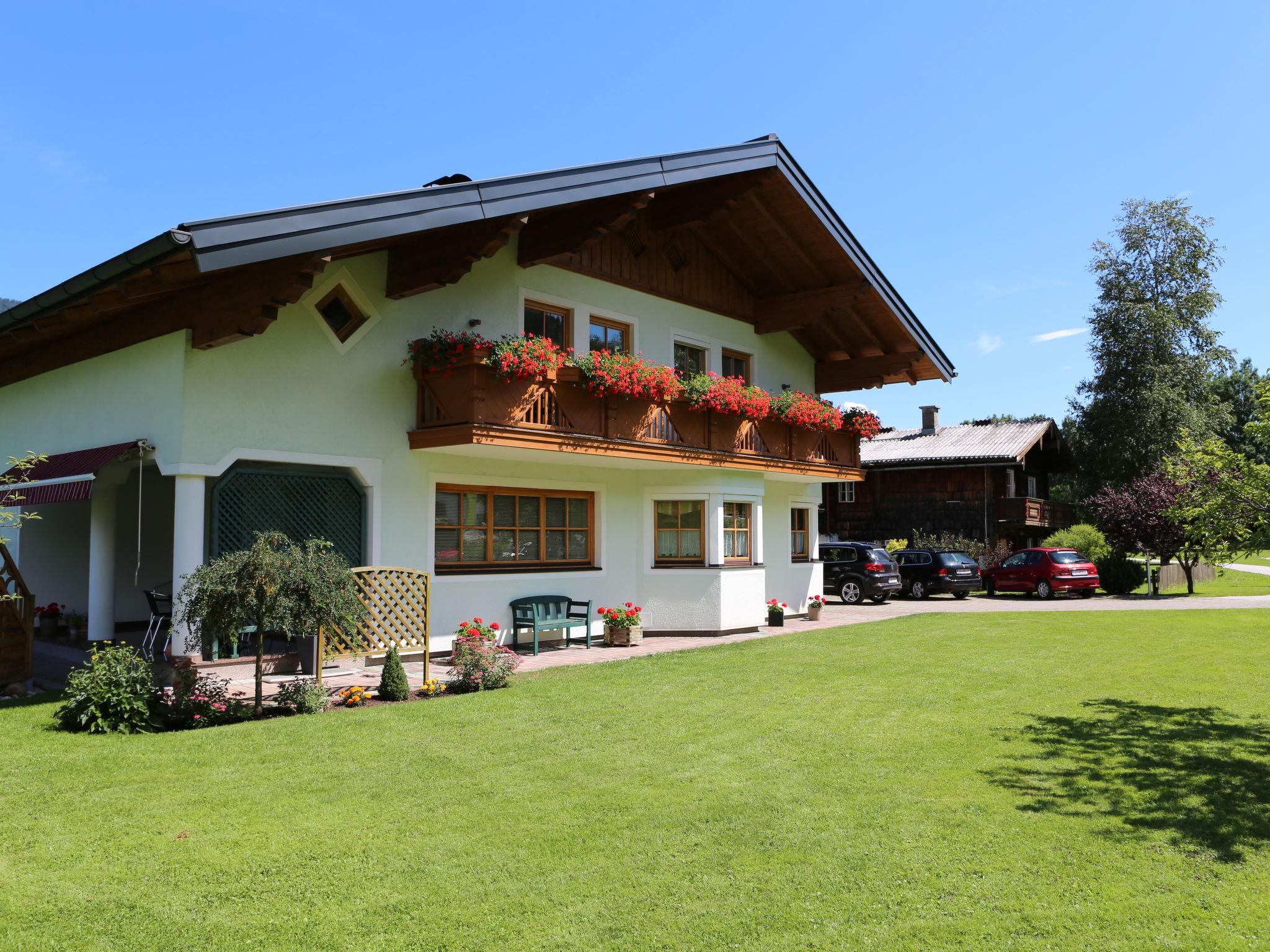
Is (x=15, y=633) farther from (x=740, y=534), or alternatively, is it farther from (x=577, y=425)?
(x=740, y=534)

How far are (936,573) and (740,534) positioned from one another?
12018mm

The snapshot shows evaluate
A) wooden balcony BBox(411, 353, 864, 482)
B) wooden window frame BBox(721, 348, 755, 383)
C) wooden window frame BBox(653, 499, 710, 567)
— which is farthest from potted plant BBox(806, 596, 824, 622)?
wooden window frame BBox(721, 348, 755, 383)

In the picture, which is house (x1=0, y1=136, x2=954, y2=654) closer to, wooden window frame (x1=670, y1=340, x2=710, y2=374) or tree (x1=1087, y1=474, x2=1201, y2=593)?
wooden window frame (x1=670, y1=340, x2=710, y2=374)

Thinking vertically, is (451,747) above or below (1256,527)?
below

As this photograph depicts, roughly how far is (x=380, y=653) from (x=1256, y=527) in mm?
9250

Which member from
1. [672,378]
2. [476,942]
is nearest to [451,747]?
[476,942]

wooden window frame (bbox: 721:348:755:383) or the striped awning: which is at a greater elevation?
wooden window frame (bbox: 721:348:755:383)

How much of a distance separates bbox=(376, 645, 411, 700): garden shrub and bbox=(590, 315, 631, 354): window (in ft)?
23.5

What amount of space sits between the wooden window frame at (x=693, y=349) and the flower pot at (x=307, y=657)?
8.31m

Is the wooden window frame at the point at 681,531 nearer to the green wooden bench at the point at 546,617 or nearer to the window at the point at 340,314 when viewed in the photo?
the green wooden bench at the point at 546,617

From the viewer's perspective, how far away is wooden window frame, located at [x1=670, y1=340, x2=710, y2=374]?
1709 centimetres

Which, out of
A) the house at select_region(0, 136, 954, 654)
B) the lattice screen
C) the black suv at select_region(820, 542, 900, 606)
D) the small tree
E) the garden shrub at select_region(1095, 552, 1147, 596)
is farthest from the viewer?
the garden shrub at select_region(1095, 552, 1147, 596)

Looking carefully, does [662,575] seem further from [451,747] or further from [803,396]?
[451,747]

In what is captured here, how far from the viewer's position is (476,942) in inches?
165
